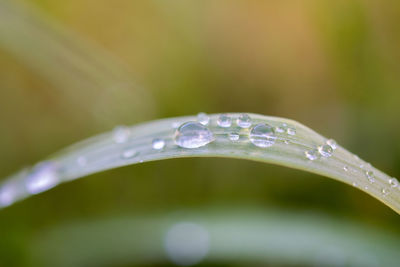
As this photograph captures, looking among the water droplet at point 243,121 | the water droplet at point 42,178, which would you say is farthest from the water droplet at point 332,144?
the water droplet at point 42,178

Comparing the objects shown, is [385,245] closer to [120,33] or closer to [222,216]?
[222,216]

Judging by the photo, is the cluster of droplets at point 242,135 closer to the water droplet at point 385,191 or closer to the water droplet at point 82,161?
the water droplet at point 385,191

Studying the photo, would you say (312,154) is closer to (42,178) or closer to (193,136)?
(193,136)

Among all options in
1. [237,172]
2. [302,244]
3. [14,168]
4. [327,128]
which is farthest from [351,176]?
[14,168]

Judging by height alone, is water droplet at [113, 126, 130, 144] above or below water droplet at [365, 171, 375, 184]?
above

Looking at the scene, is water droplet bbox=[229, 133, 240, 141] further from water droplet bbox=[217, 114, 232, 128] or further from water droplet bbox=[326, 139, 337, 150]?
water droplet bbox=[326, 139, 337, 150]

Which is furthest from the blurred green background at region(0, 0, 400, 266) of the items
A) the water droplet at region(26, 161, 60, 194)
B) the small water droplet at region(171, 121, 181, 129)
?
the small water droplet at region(171, 121, 181, 129)
